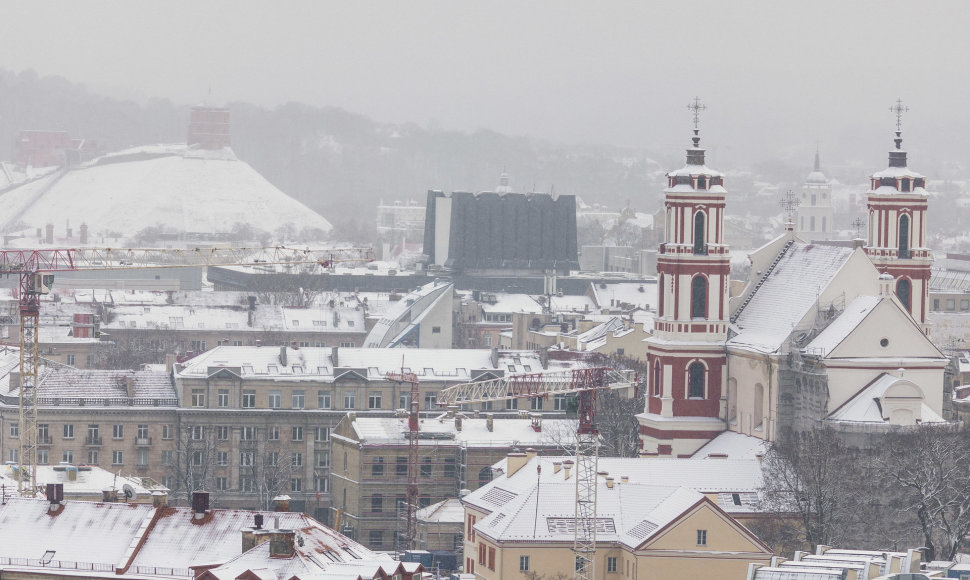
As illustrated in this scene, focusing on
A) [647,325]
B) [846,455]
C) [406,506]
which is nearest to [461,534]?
[406,506]

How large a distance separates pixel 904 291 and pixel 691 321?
1077 centimetres

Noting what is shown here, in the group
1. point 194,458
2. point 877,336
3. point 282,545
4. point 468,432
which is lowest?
point 194,458

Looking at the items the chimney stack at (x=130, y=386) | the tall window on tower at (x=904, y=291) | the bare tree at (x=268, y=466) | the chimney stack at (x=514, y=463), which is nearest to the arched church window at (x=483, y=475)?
the bare tree at (x=268, y=466)

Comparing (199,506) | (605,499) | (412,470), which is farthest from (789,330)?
(199,506)

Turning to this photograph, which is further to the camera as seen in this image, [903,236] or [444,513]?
[903,236]

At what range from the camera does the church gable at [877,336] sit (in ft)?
418

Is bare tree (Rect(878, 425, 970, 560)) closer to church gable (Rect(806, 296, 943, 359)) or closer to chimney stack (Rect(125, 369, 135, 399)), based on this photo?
church gable (Rect(806, 296, 943, 359))

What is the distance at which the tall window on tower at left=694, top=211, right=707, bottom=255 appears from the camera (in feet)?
440

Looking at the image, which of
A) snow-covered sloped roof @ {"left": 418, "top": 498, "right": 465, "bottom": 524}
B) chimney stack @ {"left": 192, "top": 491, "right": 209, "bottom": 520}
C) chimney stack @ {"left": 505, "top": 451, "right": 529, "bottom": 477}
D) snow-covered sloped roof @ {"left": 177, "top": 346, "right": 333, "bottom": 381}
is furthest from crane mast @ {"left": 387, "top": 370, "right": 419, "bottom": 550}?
chimney stack @ {"left": 192, "top": 491, "right": 209, "bottom": 520}

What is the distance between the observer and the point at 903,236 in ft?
455

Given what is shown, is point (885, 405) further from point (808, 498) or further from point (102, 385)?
point (102, 385)

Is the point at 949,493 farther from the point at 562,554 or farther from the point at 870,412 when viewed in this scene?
the point at 562,554

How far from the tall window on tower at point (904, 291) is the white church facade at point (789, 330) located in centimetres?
6

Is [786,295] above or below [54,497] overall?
above
